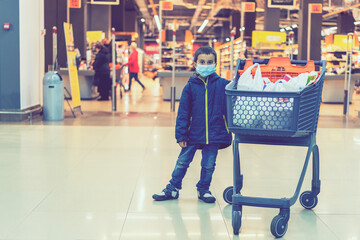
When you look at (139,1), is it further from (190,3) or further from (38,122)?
(38,122)

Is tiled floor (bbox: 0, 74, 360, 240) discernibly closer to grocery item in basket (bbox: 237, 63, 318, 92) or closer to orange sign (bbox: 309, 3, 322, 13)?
grocery item in basket (bbox: 237, 63, 318, 92)

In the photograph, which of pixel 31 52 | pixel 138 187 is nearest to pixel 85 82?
pixel 31 52

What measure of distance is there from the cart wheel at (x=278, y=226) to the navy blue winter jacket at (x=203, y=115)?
81 centimetres

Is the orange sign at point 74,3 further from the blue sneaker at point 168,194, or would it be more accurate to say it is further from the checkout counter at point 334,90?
the blue sneaker at point 168,194

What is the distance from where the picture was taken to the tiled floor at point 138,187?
3246mm

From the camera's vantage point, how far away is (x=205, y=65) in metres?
3.76

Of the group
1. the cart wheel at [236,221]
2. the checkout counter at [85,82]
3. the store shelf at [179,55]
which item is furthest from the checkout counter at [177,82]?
the cart wheel at [236,221]

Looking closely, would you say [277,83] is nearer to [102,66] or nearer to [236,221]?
[236,221]

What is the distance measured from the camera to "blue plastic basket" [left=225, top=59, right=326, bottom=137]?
122 inches

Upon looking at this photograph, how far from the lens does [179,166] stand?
155 inches

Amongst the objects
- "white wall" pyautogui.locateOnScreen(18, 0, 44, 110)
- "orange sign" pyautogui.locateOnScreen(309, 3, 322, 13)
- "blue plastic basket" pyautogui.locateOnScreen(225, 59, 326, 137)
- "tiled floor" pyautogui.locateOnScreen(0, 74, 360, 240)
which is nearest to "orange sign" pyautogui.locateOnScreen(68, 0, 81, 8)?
"white wall" pyautogui.locateOnScreen(18, 0, 44, 110)

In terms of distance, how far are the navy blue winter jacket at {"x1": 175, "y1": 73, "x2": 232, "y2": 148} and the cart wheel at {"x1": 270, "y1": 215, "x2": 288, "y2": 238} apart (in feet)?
2.66

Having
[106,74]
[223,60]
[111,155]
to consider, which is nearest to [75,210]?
[111,155]

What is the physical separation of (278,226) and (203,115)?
1014 millimetres
